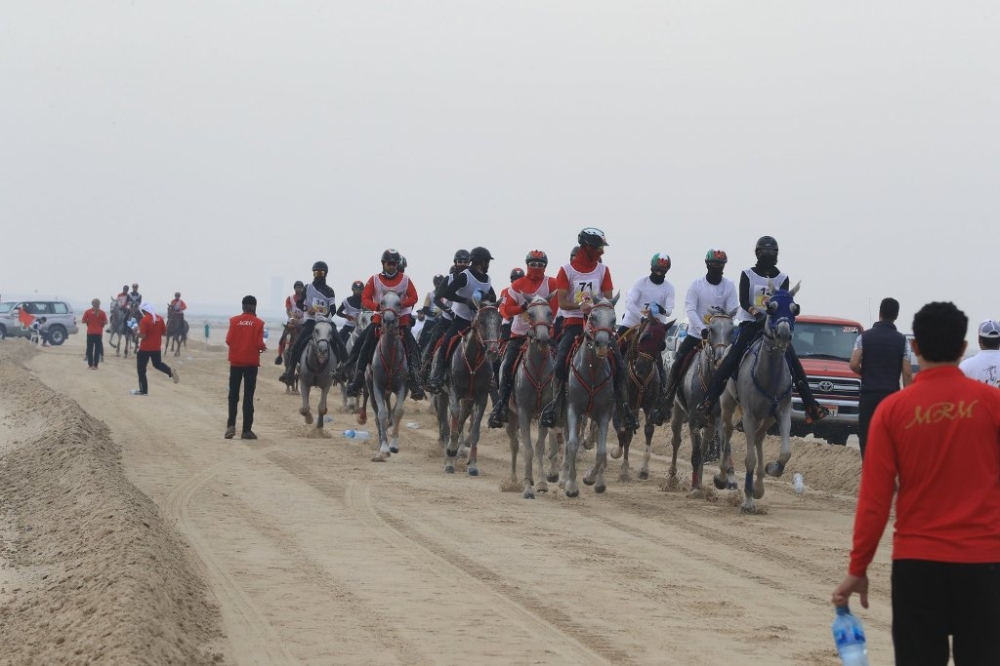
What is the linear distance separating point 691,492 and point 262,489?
539 centimetres

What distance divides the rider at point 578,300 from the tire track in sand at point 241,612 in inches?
181

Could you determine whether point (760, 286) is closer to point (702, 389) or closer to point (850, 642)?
point (702, 389)

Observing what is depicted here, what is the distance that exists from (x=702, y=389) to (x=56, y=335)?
193 ft

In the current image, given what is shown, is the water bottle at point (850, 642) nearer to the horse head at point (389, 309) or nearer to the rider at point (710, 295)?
the rider at point (710, 295)

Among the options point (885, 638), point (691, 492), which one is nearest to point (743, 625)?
point (885, 638)

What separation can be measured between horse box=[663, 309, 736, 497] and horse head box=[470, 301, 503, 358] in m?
2.44

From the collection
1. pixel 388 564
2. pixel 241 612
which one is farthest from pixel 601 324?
pixel 241 612

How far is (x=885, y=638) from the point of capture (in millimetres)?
9438

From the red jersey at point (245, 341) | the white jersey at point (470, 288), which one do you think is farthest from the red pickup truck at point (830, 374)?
the red jersey at point (245, 341)

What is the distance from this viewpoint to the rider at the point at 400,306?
20703 mm

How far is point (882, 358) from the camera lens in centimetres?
1541

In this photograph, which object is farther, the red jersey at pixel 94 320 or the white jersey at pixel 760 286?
the red jersey at pixel 94 320

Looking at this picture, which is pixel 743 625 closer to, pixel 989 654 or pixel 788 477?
pixel 989 654

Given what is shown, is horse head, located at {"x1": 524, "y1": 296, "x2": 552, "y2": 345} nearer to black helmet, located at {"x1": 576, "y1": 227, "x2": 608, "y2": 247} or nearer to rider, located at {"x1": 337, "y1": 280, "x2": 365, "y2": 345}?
black helmet, located at {"x1": 576, "y1": 227, "x2": 608, "y2": 247}
